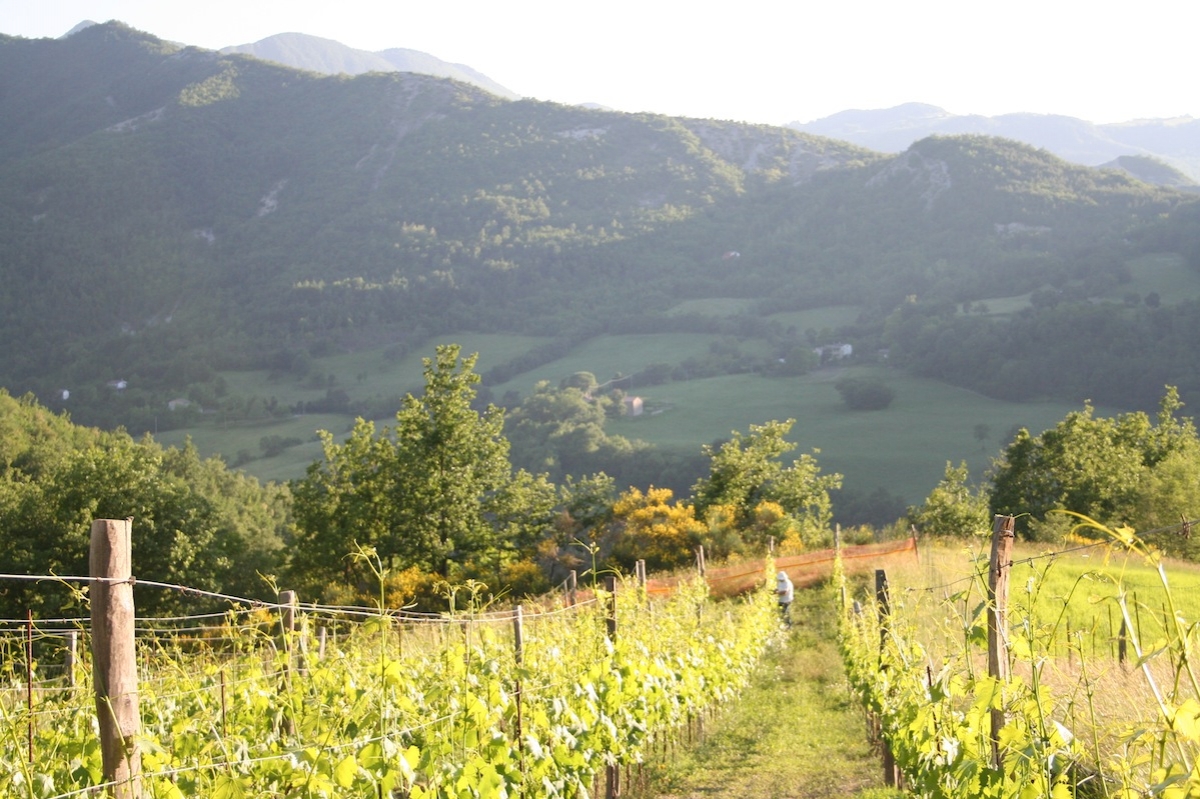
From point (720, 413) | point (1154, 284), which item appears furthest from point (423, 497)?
point (1154, 284)

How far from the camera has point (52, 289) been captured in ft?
449

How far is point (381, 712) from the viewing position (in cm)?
355

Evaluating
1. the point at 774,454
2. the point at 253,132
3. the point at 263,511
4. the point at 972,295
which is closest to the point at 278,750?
the point at 774,454

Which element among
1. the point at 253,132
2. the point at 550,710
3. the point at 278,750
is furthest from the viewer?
the point at 253,132

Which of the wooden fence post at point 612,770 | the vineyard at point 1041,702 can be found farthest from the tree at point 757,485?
the vineyard at point 1041,702

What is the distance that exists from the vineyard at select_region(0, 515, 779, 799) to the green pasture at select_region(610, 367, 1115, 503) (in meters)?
60.3

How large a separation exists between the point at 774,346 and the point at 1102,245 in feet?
121

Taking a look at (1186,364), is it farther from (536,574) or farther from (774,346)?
(536,574)

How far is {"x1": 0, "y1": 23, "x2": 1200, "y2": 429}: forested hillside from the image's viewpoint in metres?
113

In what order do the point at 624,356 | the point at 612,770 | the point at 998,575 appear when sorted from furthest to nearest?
the point at 624,356
the point at 612,770
the point at 998,575

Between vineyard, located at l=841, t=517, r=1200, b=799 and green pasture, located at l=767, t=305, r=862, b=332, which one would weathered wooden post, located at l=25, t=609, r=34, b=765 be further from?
green pasture, located at l=767, t=305, r=862, b=332

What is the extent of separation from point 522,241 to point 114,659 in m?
159

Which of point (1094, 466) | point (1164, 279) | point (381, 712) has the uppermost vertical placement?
point (1164, 279)

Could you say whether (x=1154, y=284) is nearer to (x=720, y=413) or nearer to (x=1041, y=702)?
(x=720, y=413)
